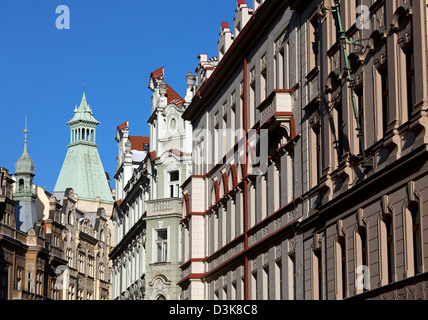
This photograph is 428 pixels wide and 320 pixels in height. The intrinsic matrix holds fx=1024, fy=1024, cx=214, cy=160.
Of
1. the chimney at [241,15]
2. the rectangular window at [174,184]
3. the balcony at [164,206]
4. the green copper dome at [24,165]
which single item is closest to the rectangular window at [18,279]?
the green copper dome at [24,165]

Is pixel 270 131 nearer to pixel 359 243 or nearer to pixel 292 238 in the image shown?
pixel 292 238

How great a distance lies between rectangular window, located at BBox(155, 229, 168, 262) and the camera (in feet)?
214

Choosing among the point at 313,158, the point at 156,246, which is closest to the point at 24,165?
the point at 156,246

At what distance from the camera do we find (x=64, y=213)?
112312 mm

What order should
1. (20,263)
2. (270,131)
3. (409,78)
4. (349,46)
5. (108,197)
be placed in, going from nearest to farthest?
(409,78) < (349,46) < (270,131) < (20,263) < (108,197)

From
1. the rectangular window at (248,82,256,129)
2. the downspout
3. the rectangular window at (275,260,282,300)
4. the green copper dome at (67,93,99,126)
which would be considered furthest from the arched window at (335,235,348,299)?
the green copper dome at (67,93,99,126)

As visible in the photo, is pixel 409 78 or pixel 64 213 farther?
pixel 64 213

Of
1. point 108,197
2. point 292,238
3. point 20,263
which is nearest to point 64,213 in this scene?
point 20,263

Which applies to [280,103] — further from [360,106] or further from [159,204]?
[159,204]

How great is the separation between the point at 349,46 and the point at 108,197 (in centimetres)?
13448

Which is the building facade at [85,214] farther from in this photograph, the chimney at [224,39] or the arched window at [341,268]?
the arched window at [341,268]
